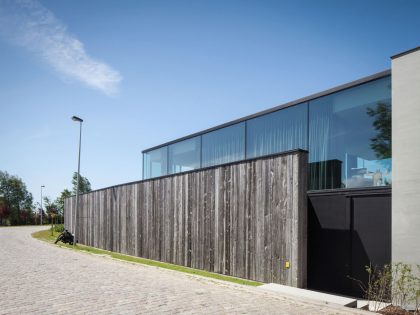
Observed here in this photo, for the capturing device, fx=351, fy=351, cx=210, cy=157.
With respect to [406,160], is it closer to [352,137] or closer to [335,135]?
[352,137]

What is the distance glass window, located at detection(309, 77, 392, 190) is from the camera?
8.83 metres

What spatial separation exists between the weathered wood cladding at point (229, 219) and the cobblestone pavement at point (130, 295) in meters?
1.42

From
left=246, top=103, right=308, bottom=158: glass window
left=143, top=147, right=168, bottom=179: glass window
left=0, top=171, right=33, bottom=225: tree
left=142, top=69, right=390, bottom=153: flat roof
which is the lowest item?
left=0, top=171, right=33, bottom=225: tree

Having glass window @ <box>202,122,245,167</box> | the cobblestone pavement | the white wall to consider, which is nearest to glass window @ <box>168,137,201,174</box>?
glass window @ <box>202,122,245,167</box>

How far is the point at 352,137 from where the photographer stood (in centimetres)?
962

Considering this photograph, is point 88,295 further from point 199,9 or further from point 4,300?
point 199,9

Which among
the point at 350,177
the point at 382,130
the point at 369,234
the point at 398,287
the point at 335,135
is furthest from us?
the point at 335,135

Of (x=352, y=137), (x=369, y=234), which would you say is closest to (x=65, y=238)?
(x=352, y=137)

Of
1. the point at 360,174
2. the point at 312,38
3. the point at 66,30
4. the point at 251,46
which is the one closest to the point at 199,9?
the point at 251,46

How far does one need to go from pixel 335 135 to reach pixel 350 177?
1373mm

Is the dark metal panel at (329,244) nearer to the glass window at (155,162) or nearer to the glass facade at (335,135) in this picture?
the glass facade at (335,135)

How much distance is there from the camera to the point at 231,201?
447 inches

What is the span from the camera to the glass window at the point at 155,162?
59.5ft

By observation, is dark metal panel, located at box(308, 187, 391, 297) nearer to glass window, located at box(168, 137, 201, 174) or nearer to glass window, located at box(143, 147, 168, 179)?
glass window, located at box(168, 137, 201, 174)
